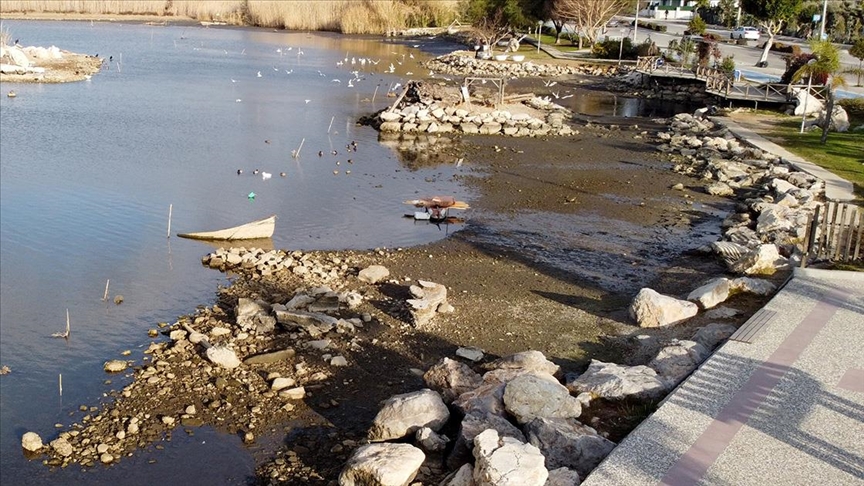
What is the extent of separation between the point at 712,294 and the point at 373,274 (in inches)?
231

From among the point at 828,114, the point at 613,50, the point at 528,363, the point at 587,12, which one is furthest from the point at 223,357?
the point at 587,12

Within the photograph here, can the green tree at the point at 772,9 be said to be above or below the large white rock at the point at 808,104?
above

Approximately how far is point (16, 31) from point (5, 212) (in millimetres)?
55628

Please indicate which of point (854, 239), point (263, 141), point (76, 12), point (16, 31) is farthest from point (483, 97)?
point (76, 12)

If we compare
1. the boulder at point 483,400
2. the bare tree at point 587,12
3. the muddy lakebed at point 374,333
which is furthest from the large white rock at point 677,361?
the bare tree at point 587,12

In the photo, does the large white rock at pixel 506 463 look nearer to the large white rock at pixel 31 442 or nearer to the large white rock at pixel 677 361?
the large white rock at pixel 677 361

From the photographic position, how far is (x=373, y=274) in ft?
51.0

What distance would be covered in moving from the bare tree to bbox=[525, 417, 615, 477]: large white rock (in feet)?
181

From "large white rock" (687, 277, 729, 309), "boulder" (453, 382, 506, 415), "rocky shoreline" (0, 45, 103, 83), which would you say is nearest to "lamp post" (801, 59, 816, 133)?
"large white rock" (687, 277, 729, 309)

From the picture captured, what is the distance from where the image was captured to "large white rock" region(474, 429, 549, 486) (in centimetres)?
760

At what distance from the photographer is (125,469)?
959 centimetres

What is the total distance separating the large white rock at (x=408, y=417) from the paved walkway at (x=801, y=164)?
1049cm

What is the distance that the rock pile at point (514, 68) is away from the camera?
54.3m

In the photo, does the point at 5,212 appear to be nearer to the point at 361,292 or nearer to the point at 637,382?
the point at 361,292
